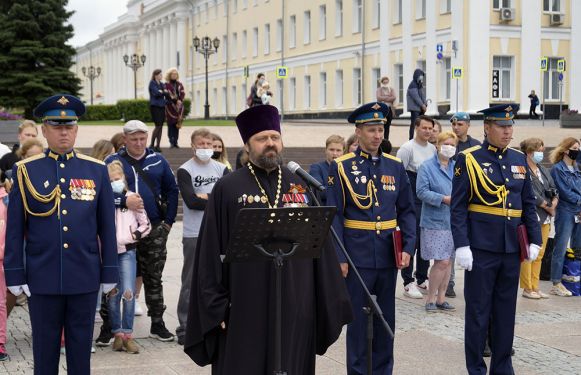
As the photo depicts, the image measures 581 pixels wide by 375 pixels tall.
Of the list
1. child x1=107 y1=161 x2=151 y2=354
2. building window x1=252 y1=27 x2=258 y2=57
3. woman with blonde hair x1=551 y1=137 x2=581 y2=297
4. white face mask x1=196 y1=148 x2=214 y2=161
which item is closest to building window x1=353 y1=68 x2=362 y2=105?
building window x1=252 y1=27 x2=258 y2=57

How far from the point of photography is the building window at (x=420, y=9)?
48.9 meters

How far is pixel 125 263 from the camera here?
8.73 m

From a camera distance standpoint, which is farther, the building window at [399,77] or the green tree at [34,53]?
the green tree at [34,53]

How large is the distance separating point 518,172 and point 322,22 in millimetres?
53972

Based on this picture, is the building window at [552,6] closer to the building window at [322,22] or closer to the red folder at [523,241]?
the building window at [322,22]

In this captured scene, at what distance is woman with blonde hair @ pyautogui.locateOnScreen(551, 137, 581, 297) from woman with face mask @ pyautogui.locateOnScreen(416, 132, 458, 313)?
1933 millimetres

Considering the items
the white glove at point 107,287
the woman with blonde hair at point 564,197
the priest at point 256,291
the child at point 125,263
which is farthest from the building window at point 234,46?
the priest at point 256,291

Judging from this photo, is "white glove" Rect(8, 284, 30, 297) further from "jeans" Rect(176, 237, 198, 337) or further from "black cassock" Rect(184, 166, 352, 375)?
"jeans" Rect(176, 237, 198, 337)

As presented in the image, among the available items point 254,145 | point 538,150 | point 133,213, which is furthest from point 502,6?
point 254,145

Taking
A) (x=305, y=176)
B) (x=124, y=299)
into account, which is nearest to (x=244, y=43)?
(x=124, y=299)

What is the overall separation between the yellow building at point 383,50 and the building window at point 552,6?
47 mm

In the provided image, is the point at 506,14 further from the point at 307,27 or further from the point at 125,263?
the point at 125,263

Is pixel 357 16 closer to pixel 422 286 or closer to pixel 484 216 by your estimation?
pixel 422 286

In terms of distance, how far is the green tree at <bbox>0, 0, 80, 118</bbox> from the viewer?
53.0 metres
